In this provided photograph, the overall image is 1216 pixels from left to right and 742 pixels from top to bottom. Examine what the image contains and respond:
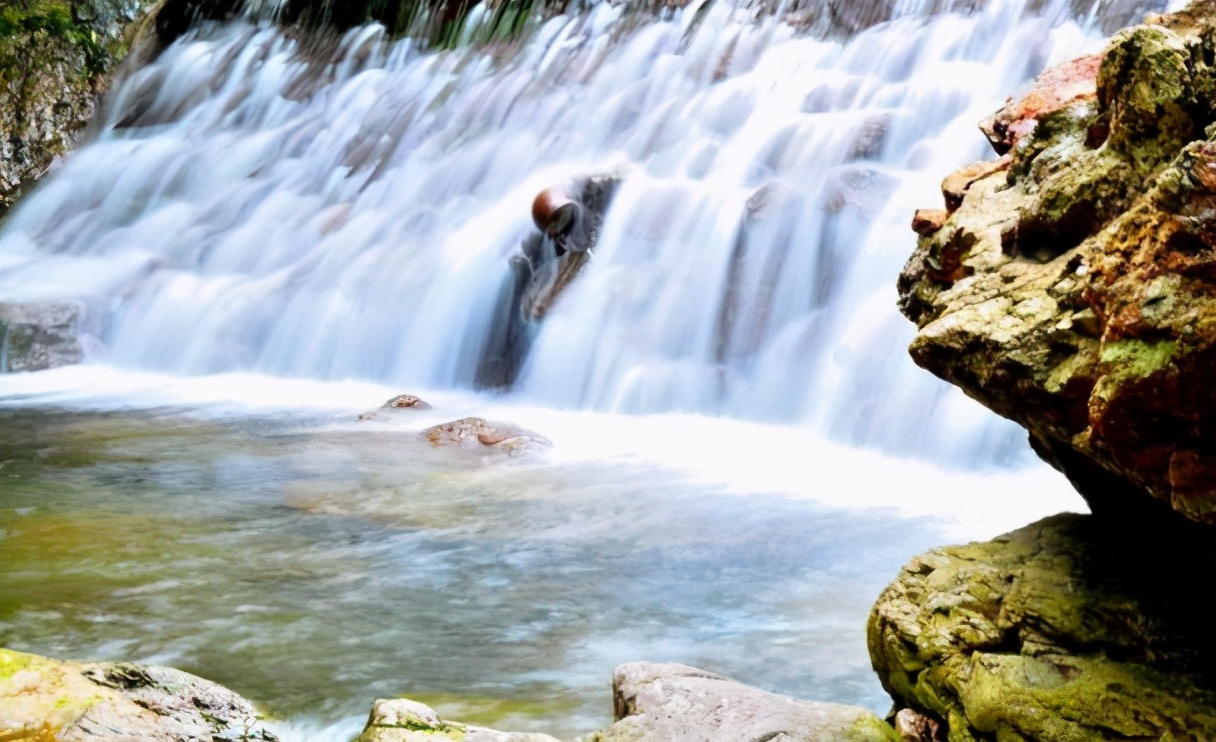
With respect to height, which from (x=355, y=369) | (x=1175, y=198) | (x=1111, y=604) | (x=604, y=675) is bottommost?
(x=355, y=369)

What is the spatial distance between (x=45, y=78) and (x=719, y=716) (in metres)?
18.5

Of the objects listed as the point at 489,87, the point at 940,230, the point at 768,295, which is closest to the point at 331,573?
the point at 940,230

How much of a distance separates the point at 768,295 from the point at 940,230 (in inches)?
232

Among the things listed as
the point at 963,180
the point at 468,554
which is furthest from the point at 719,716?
the point at 468,554

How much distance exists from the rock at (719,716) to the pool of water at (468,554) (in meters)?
0.62

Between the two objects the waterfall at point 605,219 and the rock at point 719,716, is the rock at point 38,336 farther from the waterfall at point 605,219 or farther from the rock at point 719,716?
the rock at point 719,716

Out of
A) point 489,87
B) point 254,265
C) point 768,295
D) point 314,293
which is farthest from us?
point 489,87

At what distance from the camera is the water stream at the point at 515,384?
14.0 ft

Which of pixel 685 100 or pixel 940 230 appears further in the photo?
pixel 685 100

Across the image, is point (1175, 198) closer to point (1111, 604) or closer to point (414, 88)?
point (1111, 604)

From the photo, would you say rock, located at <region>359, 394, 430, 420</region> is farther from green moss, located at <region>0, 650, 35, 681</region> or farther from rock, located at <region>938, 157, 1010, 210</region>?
rock, located at <region>938, 157, 1010, 210</region>

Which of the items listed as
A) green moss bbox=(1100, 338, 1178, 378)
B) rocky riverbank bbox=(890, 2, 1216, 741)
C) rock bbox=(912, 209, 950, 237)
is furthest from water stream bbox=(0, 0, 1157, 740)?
green moss bbox=(1100, 338, 1178, 378)

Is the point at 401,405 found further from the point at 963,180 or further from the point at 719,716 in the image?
the point at 719,716

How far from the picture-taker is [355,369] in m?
10.7
